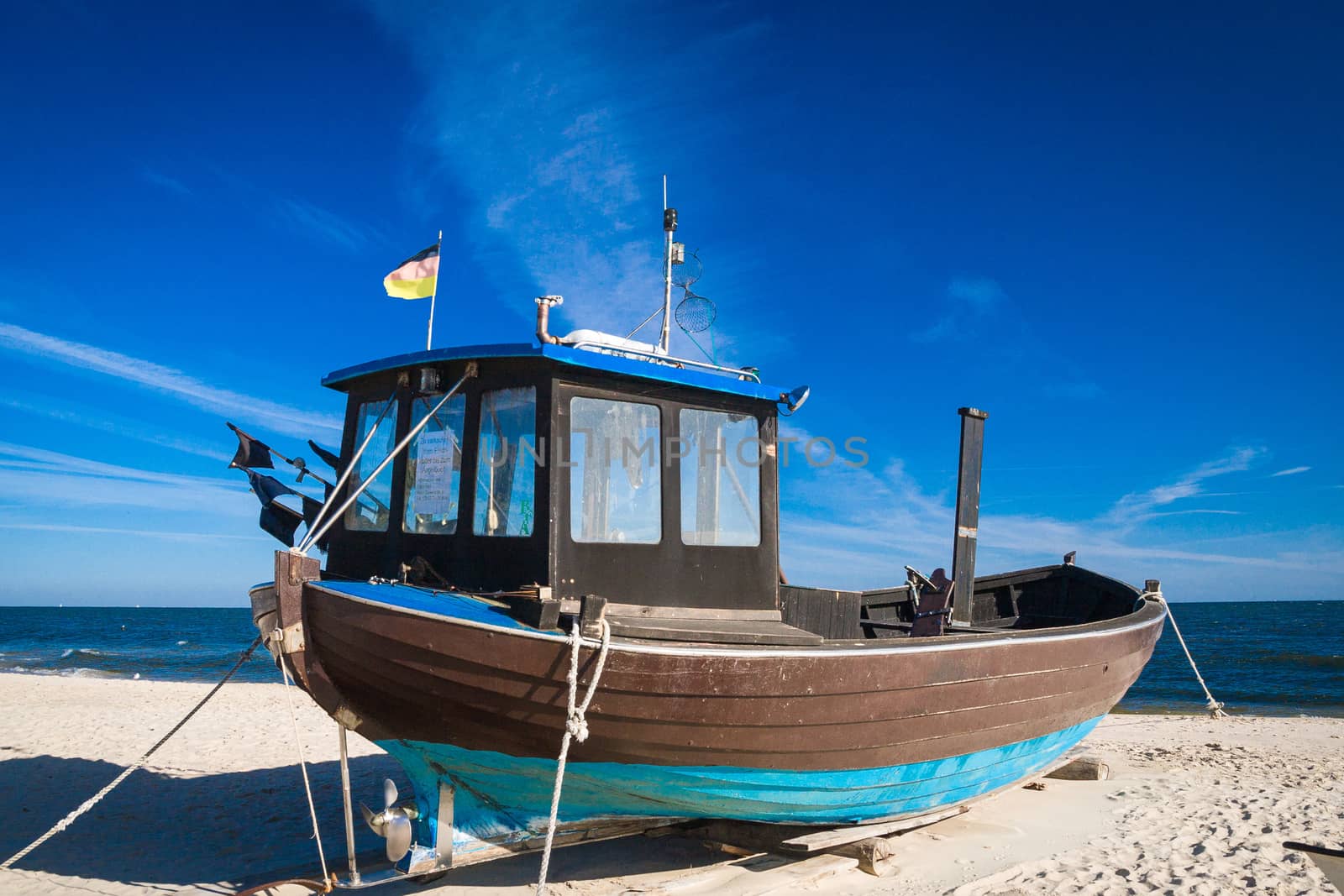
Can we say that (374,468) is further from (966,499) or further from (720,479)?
(966,499)

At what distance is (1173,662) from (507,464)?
106ft

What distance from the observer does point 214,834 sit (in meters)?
6.59

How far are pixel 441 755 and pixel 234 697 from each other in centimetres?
1418

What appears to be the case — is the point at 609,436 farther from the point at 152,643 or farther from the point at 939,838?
the point at 152,643

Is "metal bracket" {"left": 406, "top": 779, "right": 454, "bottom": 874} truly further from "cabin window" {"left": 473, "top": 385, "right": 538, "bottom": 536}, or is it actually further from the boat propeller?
"cabin window" {"left": 473, "top": 385, "right": 538, "bottom": 536}

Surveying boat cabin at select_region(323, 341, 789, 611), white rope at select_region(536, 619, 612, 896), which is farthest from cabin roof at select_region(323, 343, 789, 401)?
white rope at select_region(536, 619, 612, 896)

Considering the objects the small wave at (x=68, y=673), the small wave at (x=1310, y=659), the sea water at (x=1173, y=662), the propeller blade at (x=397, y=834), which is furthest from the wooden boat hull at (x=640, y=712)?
the small wave at (x=1310, y=659)

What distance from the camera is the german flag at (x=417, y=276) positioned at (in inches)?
228

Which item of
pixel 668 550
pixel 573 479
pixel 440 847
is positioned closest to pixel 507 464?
pixel 573 479

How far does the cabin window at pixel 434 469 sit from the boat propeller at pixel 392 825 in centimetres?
151

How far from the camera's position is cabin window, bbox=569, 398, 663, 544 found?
479cm

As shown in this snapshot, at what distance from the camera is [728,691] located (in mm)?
4133

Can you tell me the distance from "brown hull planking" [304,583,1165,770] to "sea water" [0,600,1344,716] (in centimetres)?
1704

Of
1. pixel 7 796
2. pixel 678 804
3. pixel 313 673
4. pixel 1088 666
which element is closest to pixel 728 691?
pixel 678 804
